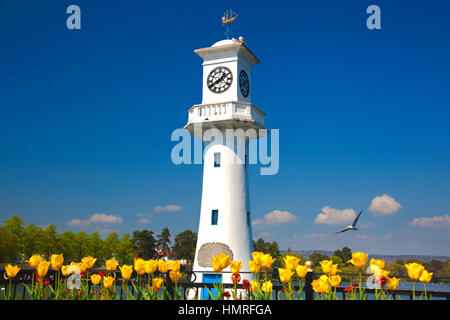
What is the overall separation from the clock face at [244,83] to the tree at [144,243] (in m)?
76.9

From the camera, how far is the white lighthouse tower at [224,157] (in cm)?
2267

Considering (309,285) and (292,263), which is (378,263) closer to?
(309,285)

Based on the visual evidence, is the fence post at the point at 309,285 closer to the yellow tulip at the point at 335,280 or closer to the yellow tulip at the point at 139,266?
the yellow tulip at the point at 335,280

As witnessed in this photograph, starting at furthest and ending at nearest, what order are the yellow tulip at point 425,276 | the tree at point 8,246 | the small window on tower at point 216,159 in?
the tree at point 8,246
the small window on tower at point 216,159
the yellow tulip at point 425,276

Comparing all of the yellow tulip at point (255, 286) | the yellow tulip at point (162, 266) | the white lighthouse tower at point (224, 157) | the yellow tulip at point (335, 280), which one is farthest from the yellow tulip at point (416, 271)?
the white lighthouse tower at point (224, 157)

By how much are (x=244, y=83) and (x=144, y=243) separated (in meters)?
77.9

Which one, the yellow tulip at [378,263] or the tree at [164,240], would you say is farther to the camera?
the tree at [164,240]

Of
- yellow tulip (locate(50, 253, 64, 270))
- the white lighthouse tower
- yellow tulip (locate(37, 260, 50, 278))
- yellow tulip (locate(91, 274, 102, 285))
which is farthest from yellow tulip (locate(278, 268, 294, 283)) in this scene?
the white lighthouse tower

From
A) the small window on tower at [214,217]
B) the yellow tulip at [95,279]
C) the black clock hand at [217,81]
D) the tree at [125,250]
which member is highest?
the black clock hand at [217,81]

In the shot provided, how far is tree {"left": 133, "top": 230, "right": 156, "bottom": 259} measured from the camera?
311ft

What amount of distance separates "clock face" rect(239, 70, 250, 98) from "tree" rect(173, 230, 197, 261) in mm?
70133
